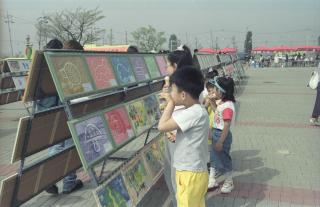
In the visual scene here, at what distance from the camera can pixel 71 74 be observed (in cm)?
322

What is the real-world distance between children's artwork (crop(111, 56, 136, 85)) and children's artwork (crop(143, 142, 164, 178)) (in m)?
0.81

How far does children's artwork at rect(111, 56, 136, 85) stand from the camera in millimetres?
4328

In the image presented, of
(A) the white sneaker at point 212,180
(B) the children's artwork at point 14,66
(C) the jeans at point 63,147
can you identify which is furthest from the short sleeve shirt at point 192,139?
(B) the children's artwork at point 14,66

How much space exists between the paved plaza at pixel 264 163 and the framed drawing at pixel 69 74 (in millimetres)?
1718

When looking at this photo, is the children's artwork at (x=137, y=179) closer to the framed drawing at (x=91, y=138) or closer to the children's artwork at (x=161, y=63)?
the framed drawing at (x=91, y=138)

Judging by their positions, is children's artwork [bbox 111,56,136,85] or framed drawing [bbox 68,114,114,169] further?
children's artwork [bbox 111,56,136,85]

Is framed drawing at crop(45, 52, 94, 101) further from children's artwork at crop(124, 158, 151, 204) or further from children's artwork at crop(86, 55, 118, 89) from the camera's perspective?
children's artwork at crop(124, 158, 151, 204)

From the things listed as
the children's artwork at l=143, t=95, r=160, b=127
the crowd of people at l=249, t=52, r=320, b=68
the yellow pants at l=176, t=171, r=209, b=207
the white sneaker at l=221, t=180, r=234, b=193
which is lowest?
the crowd of people at l=249, t=52, r=320, b=68

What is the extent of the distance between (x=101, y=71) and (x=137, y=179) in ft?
3.69

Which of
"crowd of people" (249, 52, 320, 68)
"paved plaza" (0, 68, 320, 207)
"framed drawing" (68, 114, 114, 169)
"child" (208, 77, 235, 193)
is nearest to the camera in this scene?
"framed drawing" (68, 114, 114, 169)

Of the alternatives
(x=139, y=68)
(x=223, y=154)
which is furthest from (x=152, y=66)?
(x=223, y=154)

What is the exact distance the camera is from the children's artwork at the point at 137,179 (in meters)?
3.62

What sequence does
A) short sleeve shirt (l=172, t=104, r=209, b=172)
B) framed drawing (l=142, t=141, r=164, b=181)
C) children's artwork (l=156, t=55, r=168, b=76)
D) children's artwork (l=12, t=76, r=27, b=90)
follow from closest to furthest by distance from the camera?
1. short sleeve shirt (l=172, t=104, r=209, b=172)
2. framed drawing (l=142, t=141, r=164, b=181)
3. children's artwork (l=156, t=55, r=168, b=76)
4. children's artwork (l=12, t=76, r=27, b=90)

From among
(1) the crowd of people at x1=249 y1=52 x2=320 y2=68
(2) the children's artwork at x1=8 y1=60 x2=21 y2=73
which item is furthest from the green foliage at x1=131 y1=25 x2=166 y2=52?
(2) the children's artwork at x1=8 y1=60 x2=21 y2=73
